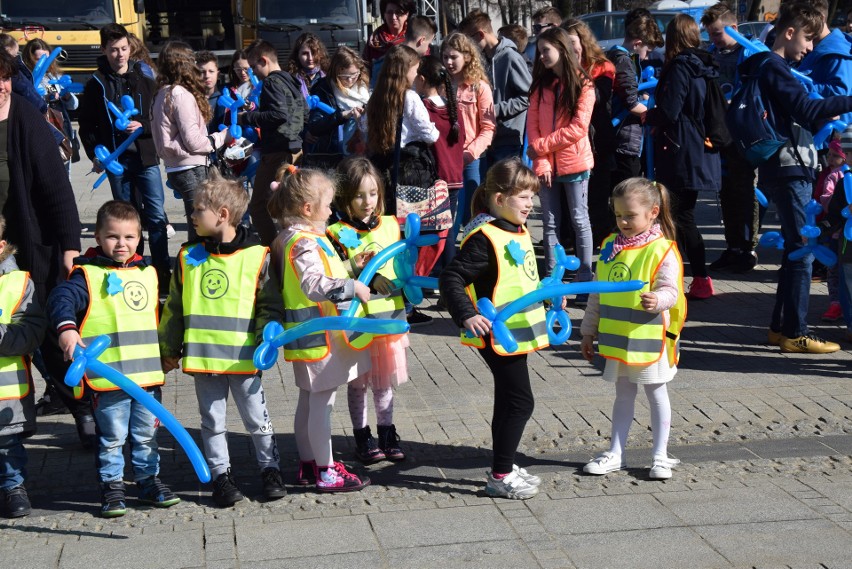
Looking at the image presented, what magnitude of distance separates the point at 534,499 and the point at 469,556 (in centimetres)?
66

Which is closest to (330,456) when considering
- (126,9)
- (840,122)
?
(840,122)

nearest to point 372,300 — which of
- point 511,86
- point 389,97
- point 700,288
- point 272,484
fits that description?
point 272,484

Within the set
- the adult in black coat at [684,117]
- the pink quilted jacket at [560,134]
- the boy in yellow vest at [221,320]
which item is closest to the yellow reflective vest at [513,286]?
the boy in yellow vest at [221,320]

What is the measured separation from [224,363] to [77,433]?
1536 mm

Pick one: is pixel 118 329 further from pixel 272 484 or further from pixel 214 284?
pixel 272 484

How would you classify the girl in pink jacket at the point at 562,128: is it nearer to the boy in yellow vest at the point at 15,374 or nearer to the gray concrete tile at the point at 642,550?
the gray concrete tile at the point at 642,550

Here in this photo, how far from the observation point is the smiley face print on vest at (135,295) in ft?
14.9

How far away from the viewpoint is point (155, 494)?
472 cm

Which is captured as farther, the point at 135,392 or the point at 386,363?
the point at 386,363

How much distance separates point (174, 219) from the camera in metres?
12.3

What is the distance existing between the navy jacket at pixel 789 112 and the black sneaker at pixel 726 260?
2.31 metres

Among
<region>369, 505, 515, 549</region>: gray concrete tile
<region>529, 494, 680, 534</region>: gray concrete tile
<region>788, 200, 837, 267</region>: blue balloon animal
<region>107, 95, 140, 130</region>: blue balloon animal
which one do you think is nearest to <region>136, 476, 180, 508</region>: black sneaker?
<region>369, 505, 515, 549</region>: gray concrete tile

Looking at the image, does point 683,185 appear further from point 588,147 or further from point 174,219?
point 174,219

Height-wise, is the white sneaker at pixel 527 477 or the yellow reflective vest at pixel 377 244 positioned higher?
the yellow reflective vest at pixel 377 244
